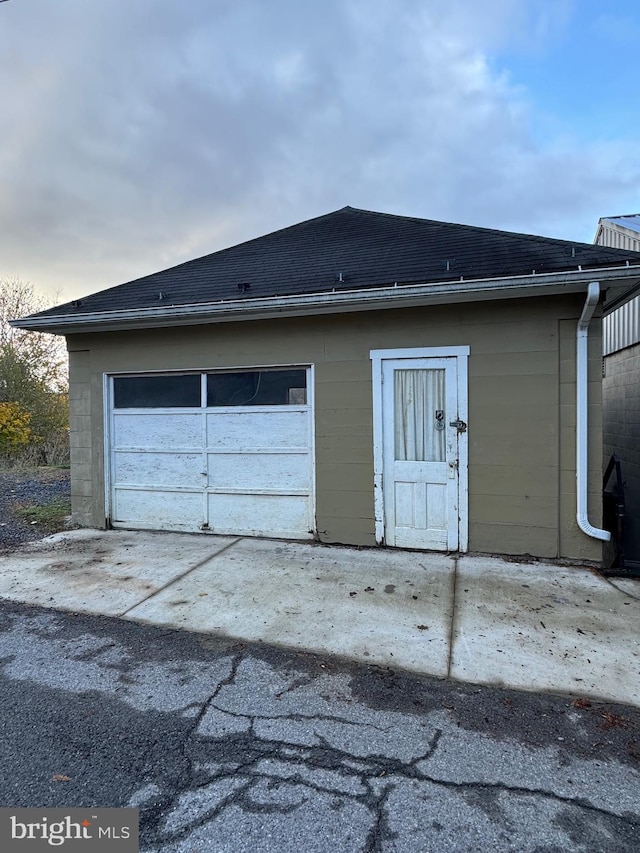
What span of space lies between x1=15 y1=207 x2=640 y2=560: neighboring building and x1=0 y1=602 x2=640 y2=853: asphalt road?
8.05 feet

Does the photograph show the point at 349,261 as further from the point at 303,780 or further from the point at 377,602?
the point at 303,780

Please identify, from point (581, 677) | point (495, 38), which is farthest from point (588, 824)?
point (495, 38)

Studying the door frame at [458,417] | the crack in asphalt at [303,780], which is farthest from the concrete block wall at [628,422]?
the crack in asphalt at [303,780]

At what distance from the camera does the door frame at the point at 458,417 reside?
471cm

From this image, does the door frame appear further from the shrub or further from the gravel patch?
the shrub

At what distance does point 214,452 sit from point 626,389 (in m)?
6.27

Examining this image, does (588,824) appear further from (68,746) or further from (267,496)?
(267,496)

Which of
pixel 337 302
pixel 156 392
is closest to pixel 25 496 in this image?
pixel 156 392

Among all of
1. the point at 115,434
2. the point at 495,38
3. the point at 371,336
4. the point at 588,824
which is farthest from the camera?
the point at 495,38

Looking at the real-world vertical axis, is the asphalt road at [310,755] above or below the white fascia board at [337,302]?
below

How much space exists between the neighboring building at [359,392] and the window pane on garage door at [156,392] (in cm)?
2

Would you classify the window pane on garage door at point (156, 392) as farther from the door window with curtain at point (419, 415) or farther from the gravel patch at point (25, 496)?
the door window with curtain at point (419, 415)

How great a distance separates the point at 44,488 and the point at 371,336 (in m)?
7.59

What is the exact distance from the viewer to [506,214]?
554 inches
